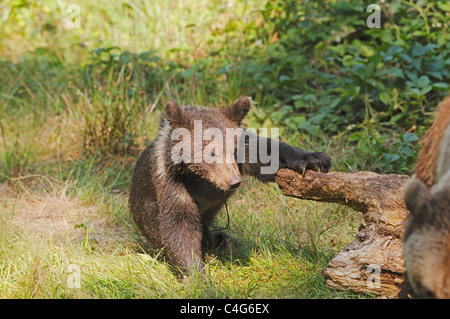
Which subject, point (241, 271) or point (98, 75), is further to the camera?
point (98, 75)

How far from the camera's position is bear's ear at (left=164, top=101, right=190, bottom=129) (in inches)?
177

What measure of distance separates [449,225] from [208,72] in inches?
229

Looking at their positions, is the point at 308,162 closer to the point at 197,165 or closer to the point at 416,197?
the point at 197,165

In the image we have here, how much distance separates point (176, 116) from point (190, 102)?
270cm

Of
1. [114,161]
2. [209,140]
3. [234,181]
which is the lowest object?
[114,161]

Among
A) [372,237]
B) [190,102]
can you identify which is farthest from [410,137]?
[190,102]

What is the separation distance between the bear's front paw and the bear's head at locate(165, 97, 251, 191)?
443 millimetres

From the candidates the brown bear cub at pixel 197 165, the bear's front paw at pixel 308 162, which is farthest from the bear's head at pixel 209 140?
the bear's front paw at pixel 308 162

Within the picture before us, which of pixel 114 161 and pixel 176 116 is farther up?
pixel 176 116

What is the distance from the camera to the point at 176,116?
178 inches

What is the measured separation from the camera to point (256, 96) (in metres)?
7.33

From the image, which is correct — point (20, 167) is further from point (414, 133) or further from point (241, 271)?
point (414, 133)

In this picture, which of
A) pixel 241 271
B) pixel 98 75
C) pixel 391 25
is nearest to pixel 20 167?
pixel 98 75
